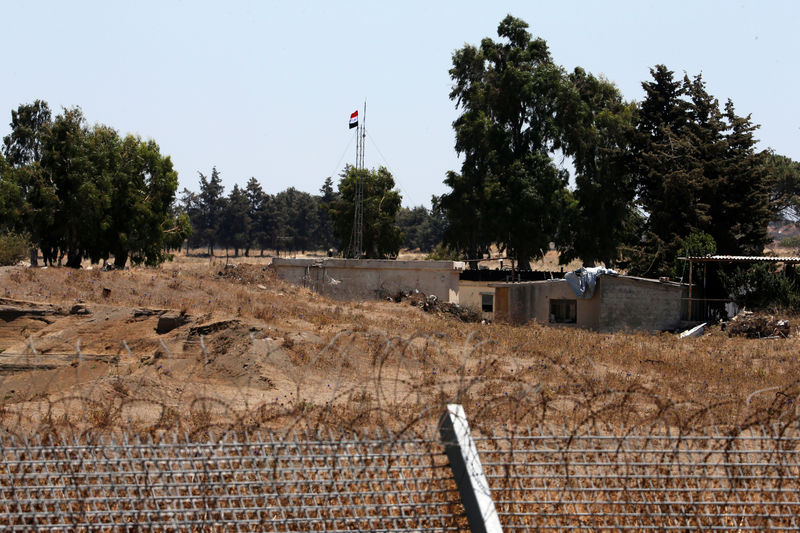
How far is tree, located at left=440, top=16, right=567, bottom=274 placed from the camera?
146ft

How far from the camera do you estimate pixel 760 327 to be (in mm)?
22984

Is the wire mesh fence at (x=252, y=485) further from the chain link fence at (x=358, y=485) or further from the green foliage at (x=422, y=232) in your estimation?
the green foliage at (x=422, y=232)

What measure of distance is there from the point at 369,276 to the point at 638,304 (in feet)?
34.0

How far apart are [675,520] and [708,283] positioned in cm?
2612

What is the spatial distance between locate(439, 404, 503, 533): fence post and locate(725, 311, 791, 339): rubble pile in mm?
20526

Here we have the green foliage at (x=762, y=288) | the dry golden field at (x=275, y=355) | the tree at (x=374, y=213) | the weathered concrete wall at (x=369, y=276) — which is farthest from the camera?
the tree at (x=374, y=213)

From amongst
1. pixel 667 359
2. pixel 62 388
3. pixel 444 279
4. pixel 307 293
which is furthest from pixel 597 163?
pixel 62 388

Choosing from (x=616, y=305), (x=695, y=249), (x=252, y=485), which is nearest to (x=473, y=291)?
(x=616, y=305)

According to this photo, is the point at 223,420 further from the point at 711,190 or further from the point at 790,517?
the point at 711,190

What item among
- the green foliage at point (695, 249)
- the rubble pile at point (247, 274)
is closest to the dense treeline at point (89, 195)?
the rubble pile at point (247, 274)

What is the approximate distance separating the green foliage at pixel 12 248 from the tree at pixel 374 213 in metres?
21.2

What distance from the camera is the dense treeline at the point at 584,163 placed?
38.5 meters

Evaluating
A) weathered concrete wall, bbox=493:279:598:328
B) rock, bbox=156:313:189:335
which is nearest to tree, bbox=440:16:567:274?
weathered concrete wall, bbox=493:279:598:328

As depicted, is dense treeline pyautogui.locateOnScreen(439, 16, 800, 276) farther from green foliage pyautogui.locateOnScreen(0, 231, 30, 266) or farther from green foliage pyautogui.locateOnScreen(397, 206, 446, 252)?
green foliage pyautogui.locateOnScreen(397, 206, 446, 252)
